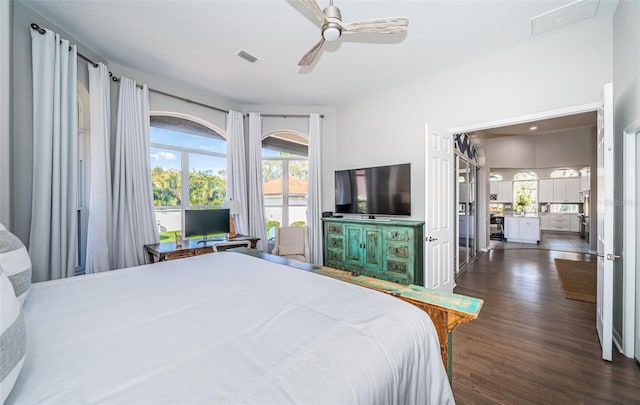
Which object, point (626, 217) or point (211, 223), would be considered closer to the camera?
point (626, 217)

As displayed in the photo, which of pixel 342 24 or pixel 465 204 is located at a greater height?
pixel 342 24

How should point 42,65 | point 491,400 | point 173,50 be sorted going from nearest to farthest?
point 491,400, point 42,65, point 173,50

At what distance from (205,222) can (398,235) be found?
2629 mm

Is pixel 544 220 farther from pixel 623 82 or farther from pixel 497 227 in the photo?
pixel 623 82

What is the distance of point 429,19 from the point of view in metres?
2.32

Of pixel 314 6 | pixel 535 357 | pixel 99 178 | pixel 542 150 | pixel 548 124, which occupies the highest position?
pixel 548 124

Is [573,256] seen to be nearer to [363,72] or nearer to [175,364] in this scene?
[363,72]

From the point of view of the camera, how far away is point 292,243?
157 inches

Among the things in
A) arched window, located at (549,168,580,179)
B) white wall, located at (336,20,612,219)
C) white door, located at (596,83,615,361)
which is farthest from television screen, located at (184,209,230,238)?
arched window, located at (549,168,580,179)

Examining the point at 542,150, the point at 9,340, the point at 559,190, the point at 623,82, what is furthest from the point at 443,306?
the point at 559,190

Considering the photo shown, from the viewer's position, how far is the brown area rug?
3238 millimetres

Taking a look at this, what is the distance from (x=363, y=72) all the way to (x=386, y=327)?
3284 mm

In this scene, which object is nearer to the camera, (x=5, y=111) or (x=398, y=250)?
(x=5, y=111)

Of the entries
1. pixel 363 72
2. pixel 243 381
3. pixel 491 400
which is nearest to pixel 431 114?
pixel 363 72
